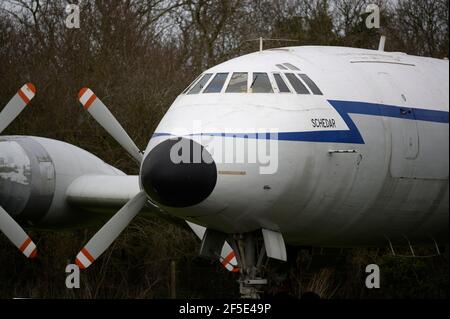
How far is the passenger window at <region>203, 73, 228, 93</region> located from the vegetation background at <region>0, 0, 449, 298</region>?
577 centimetres

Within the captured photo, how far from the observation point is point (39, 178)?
52.6 feet

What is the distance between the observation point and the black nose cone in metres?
11.3

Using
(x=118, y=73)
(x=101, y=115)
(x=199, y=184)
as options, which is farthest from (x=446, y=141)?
(x=118, y=73)

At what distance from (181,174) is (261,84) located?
206cm

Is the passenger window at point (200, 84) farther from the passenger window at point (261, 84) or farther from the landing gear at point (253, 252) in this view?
the landing gear at point (253, 252)

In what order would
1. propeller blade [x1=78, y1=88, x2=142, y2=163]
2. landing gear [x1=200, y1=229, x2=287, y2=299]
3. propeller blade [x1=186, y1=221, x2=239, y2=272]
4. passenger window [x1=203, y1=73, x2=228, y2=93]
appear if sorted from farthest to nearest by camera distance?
propeller blade [x1=78, y1=88, x2=142, y2=163] < propeller blade [x1=186, y1=221, x2=239, y2=272] < passenger window [x1=203, y1=73, x2=228, y2=93] < landing gear [x1=200, y1=229, x2=287, y2=299]

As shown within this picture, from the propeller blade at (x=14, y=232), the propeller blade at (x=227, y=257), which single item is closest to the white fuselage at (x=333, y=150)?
the propeller blade at (x=227, y=257)

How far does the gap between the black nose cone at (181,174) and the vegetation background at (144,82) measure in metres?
7.36

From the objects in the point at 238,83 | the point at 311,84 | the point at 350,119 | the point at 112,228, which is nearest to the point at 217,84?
the point at 238,83

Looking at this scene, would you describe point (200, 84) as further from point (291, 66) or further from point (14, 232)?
point (14, 232)

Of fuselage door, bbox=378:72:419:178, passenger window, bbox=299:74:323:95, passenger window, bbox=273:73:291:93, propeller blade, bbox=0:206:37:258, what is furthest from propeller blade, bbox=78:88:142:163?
fuselage door, bbox=378:72:419:178

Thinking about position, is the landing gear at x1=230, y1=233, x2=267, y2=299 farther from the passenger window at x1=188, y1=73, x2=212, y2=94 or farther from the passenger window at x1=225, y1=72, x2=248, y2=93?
the passenger window at x1=188, y1=73, x2=212, y2=94

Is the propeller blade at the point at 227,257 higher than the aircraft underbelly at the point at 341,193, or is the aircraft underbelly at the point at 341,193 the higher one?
the aircraft underbelly at the point at 341,193

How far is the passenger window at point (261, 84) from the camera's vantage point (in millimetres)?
12547
